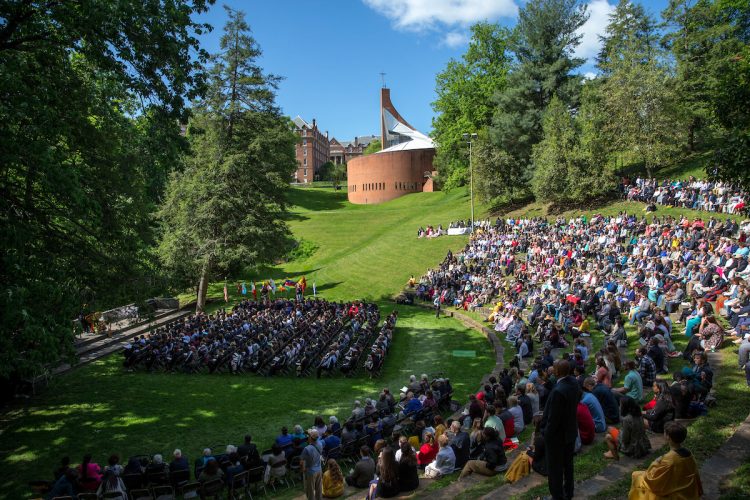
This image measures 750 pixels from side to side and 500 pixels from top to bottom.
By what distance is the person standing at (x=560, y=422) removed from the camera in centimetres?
512

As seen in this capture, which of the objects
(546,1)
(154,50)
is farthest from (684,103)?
(154,50)

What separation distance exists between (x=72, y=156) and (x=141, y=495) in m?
8.40

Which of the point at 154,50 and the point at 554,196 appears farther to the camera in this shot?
the point at 554,196

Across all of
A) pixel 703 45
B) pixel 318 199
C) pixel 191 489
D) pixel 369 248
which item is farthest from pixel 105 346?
pixel 318 199

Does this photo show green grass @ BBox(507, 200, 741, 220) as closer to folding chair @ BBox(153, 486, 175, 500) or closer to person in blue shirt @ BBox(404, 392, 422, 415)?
person in blue shirt @ BBox(404, 392, 422, 415)

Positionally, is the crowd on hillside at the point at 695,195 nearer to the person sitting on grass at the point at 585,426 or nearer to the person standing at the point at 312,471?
the person sitting on grass at the point at 585,426

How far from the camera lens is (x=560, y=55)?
44156mm

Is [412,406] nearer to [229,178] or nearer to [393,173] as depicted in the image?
[229,178]

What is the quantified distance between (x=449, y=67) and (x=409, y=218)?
18331 mm

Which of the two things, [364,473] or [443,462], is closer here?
[443,462]

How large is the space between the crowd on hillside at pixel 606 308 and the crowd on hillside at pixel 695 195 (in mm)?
2937

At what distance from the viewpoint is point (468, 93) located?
178 feet

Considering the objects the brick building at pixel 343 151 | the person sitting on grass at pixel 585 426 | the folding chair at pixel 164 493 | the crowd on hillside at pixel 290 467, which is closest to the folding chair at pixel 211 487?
the crowd on hillside at pixel 290 467

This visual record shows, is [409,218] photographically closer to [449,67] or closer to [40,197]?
[449,67]
